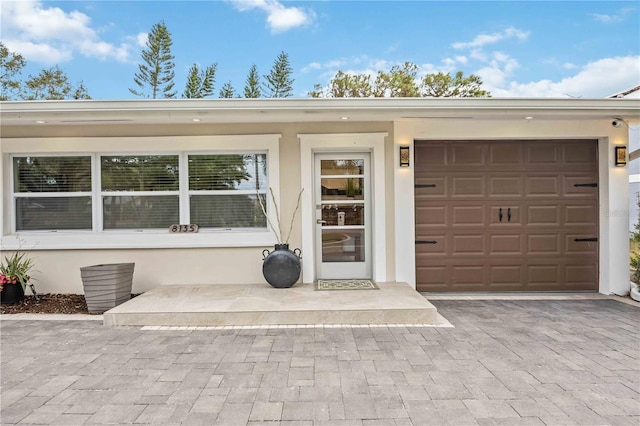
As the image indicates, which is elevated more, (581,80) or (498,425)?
(581,80)

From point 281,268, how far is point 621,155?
487cm

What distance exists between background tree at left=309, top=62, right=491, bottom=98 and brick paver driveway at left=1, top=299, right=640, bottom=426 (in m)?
15.2

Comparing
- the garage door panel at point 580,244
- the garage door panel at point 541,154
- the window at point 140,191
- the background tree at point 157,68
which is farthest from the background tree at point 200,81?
the garage door panel at point 580,244

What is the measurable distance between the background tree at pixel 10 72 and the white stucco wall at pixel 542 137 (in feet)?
51.0

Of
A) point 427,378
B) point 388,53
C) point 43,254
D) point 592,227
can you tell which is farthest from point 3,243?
point 388,53

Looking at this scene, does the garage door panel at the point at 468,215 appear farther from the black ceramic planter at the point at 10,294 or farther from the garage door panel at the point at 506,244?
the black ceramic planter at the point at 10,294

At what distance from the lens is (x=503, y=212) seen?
5160 mm

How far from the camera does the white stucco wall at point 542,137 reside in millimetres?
5000

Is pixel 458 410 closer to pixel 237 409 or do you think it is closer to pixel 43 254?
pixel 237 409

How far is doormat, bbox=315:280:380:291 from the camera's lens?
15.4 ft

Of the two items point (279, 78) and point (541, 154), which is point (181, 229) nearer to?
point (541, 154)

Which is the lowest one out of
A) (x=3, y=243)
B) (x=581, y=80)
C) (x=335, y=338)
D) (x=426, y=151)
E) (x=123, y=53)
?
(x=335, y=338)

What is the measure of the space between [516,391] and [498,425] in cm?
49

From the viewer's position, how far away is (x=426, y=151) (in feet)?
16.9
